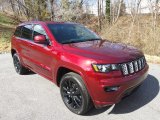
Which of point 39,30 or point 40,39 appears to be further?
point 39,30

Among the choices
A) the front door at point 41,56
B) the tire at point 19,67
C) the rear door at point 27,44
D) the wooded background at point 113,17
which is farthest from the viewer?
the wooded background at point 113,17

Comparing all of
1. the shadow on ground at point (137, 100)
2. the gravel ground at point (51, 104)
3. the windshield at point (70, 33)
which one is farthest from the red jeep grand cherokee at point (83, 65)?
the shadow on ground at point (137, 100)

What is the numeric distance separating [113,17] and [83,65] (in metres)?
14.0

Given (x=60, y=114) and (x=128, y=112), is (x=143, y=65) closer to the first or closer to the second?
(x=128, y=112)

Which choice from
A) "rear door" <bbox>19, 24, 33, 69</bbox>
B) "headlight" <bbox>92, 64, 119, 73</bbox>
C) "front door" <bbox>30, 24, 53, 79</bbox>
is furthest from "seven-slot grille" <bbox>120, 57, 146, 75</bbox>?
"rear door" <bbox>19, 24, 33, 69</bbox>

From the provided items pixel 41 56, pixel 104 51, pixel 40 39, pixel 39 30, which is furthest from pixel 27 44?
pixel 104 51

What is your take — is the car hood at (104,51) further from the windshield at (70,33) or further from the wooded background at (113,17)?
the wooded background at (113,17)

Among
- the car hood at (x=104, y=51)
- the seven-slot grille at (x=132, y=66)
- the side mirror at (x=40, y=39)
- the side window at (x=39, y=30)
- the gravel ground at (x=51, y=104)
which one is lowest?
the gravel ground at (x=51, y=104)

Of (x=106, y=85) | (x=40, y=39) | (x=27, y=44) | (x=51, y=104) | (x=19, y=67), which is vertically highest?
(x=40, y=39)

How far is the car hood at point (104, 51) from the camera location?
4.17 metres

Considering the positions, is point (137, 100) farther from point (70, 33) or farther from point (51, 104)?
point (70, 33)

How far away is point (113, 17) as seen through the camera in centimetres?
1764

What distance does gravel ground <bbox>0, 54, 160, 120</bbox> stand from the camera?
14.7 ft

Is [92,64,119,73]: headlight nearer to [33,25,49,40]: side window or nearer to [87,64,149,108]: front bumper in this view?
[87,64,149,108]: front bumper
